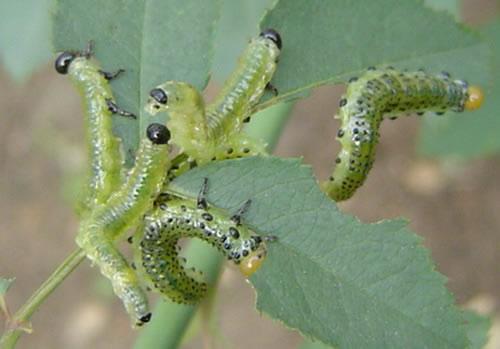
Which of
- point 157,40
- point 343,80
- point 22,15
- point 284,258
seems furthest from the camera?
point 22,15

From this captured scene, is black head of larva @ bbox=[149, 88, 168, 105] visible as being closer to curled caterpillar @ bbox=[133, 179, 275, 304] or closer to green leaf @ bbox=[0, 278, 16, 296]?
curled caterpillar @ bbox=[133, 179, 275, 304]

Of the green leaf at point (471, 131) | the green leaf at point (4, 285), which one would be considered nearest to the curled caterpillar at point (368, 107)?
the green leaf at point (4, 285)

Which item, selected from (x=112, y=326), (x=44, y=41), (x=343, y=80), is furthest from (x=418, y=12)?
(x=112, y=326)

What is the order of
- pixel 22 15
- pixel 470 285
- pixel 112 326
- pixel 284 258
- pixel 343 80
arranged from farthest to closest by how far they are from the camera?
pixel 112 326, pixel 470 285, pixel 22 15, pixel 343 80, pixel 284 258

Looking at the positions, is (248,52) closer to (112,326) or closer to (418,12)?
(418,12)

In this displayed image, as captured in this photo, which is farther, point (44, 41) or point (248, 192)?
point (44, 41)

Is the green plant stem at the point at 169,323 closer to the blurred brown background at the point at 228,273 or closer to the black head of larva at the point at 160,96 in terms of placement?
the black head of larva at the point at 160,96
